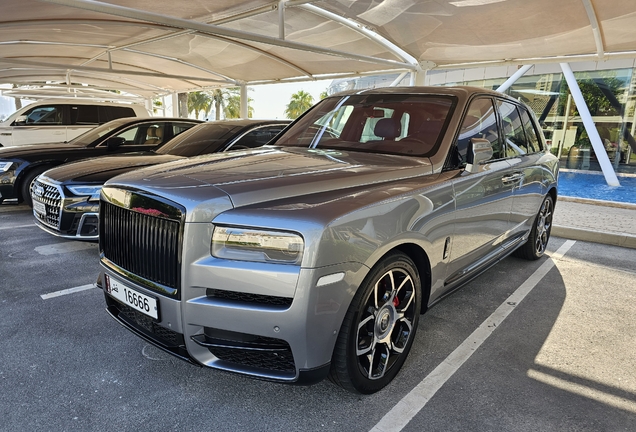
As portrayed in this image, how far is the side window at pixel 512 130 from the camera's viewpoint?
4039mm

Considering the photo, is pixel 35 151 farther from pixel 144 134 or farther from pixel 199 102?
pixel 199 102

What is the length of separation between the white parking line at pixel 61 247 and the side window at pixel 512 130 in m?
5.02

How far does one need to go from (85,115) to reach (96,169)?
917cm

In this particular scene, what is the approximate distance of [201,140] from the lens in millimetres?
6074

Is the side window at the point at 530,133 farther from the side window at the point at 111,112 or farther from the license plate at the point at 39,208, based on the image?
the side window at the point at 111,112

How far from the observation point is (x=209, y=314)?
2055 millimetres

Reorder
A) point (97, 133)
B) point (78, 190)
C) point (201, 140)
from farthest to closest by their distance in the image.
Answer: point (97, 133) < point (201, 140) < point (78, 190)

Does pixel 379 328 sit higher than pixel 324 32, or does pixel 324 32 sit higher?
pixel 324 32

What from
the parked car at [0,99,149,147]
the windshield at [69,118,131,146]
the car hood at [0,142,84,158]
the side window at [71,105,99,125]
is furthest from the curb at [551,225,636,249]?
the side window at [71,105,99,125]

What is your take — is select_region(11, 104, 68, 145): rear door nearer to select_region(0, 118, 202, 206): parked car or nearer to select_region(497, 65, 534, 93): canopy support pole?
select_region(0, 118, 202, 206): parked car

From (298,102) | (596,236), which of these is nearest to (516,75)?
(596,236)

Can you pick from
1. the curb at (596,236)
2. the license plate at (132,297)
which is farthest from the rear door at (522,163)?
the license plate at (132,297)

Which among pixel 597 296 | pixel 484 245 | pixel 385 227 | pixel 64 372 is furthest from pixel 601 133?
pixel 64 372

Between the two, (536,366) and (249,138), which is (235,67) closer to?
(249,138)
